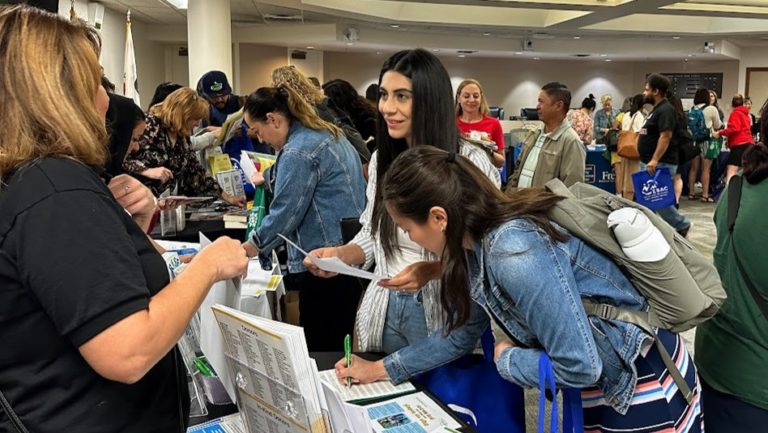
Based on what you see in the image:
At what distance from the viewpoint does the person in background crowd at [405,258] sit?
1.38m

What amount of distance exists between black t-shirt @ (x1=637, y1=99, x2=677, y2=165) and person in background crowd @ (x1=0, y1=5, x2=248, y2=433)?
575 centimetres

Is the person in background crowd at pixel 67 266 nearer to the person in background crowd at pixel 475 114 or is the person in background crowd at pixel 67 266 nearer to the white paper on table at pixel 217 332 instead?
the white paper on table at pixel 217 332

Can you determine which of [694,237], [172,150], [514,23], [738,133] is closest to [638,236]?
[172,150]

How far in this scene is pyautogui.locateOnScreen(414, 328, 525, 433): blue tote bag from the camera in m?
1.34

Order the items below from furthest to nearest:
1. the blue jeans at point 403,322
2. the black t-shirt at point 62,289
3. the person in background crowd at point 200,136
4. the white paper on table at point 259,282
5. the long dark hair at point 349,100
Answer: the long dark hair at point 349,100 < the person in background crowd at point 200,136 < the white paper on table at point 259,282 < the blue jeans at point 403,322 < the black t-shirt at point 62,289

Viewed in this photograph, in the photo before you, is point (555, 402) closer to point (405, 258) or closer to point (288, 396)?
point (288, 396)

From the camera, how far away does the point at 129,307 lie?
2.49ft

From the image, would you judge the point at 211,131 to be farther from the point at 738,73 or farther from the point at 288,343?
the point at 738,73

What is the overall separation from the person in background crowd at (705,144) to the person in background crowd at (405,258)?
27.7 ft

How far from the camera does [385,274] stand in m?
1.65

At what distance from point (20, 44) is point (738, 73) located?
17983mm

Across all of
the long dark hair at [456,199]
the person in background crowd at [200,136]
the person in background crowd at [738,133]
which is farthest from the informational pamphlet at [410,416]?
the person in background crowd at [738,133]

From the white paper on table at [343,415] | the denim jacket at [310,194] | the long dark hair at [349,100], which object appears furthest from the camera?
the long dark hair at [349,100]

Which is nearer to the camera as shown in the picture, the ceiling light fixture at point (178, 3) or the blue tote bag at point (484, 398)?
the blue tote bag at point (484, 398)
